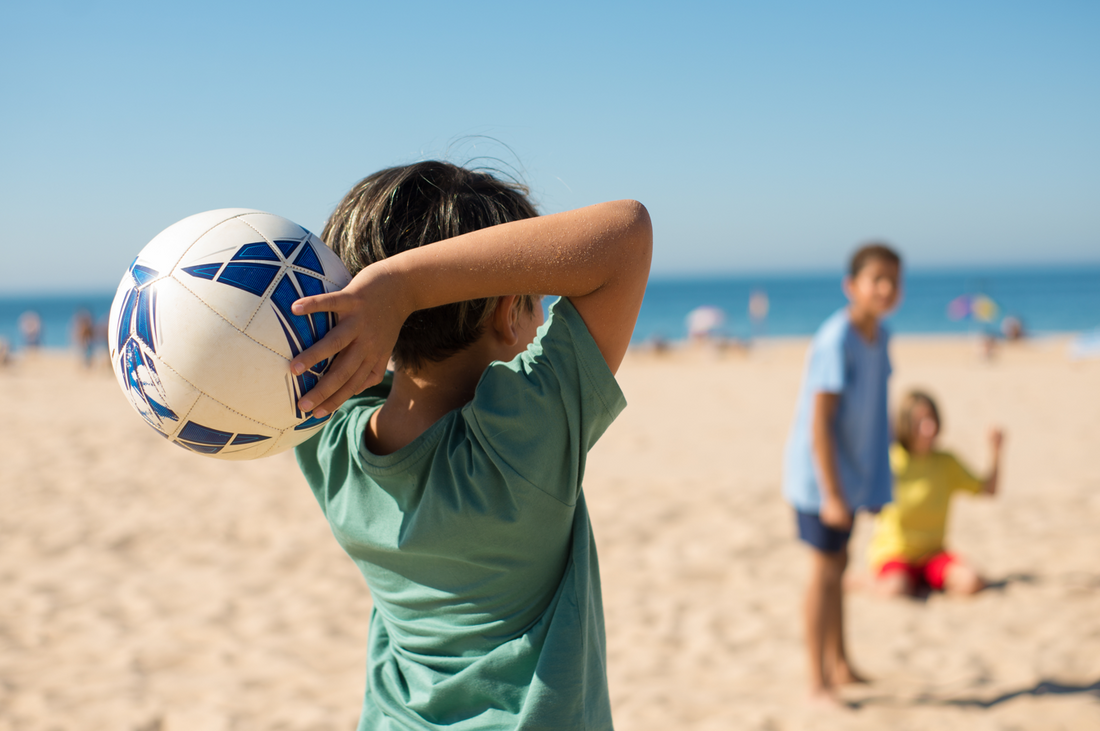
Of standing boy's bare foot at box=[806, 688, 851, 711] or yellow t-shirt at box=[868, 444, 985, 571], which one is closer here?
standing boy's bare foot at box=[806, 688, 851, 711]

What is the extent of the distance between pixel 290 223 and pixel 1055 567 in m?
5.67

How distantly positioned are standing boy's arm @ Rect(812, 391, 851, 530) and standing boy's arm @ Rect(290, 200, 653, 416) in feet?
8.22

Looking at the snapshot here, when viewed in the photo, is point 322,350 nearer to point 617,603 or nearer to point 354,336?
point 354,336

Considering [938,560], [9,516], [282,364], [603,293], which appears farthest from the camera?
[9,516]

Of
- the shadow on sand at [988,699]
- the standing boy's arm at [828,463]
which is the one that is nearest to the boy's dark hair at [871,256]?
the standing boy's arm at [828,463]

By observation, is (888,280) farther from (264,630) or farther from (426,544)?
(264,630)

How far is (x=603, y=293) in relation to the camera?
4.03 feet

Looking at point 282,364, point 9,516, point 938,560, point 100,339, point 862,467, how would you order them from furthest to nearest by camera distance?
1. point 100,339
2. point 9,516
3. point 938,560
4. point 862,467
5. point 282,364

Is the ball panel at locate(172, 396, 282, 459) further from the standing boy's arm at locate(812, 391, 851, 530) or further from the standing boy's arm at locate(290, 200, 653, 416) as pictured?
the standing boy's arm at locate(812, 391, 851, 530)

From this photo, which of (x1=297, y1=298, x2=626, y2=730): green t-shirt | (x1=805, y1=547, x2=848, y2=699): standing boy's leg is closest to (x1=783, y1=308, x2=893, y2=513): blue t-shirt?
(x1=805, y1=547, x2=848, y2=699): standing boy's leg

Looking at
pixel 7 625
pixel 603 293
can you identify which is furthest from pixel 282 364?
pixel 7 625

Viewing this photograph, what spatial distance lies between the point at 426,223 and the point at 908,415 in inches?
182

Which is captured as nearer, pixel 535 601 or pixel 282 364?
pixel 282 364

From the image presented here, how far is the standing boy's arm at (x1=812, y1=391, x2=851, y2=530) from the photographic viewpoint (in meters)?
3.42
